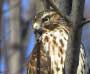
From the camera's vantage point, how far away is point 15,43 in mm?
3750

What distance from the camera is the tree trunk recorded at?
145 inches

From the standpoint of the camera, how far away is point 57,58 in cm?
293

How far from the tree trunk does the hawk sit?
0.59 metres

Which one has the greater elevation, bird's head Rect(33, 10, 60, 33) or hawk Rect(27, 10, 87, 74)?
bird's head Rect(33, 10, 60, 33)

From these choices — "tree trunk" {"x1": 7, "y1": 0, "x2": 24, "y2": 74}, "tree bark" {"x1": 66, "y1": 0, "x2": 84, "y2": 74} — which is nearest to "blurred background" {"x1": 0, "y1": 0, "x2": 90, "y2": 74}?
"tree trunk" {"x1": 7, "y1": 0, "x2": 24, "y2": 74}

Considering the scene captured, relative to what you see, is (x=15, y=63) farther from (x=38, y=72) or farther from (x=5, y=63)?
(x=38, y=72)

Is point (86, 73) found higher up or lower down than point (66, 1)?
lower down

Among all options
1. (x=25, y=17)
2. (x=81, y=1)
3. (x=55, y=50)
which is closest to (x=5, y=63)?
(x=25, y=17)

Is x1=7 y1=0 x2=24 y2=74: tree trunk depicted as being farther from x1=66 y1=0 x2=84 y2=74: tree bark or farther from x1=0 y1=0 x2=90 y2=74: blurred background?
x1=66 y1=0 x2=84 y2=74: tree bark

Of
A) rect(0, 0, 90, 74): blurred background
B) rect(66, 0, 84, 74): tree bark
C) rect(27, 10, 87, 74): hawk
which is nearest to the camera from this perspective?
rect(66, 0, 84, 74): tree bark

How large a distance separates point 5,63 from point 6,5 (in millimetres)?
585

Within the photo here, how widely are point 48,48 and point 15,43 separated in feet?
2.69

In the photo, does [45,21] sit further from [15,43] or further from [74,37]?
[74,37]

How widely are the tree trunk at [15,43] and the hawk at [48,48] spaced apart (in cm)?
59
